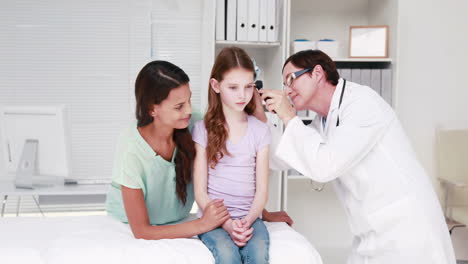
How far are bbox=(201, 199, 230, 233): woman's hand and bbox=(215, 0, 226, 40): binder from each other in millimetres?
1426

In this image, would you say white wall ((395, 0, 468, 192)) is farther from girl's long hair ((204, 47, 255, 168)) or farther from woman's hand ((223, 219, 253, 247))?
woman's hand ((223, 219, 253, 247))

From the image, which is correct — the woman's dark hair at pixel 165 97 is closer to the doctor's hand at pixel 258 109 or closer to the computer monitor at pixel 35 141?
the doctor's hand at pixel 258 109

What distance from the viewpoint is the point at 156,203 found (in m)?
1.74

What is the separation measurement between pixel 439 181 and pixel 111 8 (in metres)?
2.57

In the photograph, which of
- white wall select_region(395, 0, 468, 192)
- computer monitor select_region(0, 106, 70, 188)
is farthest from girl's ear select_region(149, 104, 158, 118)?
white wall select_region(395, 0, 468, 192)

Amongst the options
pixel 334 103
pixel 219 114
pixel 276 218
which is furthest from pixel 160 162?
pixel 334 103

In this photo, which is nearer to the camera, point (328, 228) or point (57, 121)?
point (57, 121)

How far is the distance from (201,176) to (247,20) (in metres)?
1.38

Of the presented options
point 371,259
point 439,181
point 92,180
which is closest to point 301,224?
point 439,181

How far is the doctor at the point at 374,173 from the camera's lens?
1.55 metres

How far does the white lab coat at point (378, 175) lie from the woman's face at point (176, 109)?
35cm

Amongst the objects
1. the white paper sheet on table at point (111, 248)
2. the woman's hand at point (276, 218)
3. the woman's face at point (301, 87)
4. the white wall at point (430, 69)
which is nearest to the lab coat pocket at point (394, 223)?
the white paper sheet on table at point (111, 248)

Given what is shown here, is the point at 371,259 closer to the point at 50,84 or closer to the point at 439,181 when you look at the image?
the point at 439,181

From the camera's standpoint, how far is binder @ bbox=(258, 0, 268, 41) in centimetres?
283
